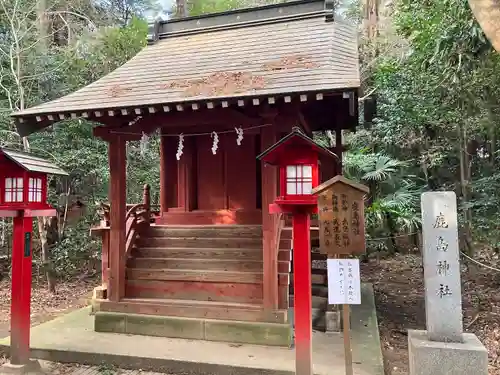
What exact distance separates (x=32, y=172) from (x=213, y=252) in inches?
117

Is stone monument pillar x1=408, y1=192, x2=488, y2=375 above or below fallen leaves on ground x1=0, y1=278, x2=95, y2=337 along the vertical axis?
above

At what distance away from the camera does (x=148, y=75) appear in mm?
7199

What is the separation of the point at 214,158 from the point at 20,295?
165 inches

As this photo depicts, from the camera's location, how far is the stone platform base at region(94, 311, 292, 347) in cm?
556

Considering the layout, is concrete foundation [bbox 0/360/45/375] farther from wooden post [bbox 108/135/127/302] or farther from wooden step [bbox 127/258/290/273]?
wooden step [bbox 127/258/290/273]

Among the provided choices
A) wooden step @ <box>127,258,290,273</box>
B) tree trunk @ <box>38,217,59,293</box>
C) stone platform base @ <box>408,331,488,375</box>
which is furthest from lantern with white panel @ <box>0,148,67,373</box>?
tree trunk @ <box>38,217,59,293</box>

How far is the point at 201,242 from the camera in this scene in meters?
6.96

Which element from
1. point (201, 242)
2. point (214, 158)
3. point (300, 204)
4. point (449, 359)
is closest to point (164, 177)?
point (214, 158)

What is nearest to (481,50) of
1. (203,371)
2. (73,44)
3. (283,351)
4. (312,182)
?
(312,182)

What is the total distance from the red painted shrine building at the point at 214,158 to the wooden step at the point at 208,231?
0.02 metres

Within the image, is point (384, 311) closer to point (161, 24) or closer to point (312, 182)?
point (312, 182)

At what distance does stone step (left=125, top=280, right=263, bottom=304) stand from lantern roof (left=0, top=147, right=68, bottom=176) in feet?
7.59

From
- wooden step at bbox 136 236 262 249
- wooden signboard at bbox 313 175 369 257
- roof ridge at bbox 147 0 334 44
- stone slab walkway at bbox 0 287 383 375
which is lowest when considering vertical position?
stone slab walkway at bbox 0 287 383 375

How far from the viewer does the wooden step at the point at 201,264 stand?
6.25 metres
